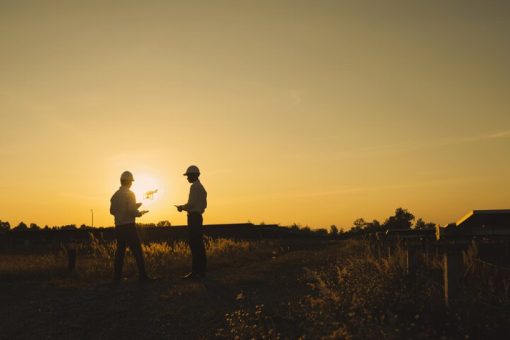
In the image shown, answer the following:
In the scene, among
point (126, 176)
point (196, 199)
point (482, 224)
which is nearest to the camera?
point (482, 224)

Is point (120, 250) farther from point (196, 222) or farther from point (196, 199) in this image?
point (196, 199)

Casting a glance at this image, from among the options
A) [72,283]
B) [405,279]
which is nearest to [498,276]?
[405,279]

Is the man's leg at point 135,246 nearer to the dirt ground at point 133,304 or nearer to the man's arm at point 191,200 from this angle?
the dirt ground at point 133,304

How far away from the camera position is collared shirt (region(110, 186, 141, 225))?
12.4 meters

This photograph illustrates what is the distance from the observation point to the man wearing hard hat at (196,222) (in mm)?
12250

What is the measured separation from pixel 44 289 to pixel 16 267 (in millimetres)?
4445

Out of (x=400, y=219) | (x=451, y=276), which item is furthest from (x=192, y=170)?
(x=400, y=219)

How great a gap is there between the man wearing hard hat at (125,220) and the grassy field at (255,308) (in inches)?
20.8

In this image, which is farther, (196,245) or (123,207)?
(123,207)

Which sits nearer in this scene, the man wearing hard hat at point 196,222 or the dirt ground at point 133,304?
the dirt ground at point 133,304

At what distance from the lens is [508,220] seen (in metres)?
6.54

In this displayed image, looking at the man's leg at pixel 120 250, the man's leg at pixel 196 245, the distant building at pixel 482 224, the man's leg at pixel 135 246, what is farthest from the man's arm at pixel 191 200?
the distant building at pixel 482 224

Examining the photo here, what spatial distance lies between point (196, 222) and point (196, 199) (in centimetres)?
51

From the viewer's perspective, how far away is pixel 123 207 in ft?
40.8
